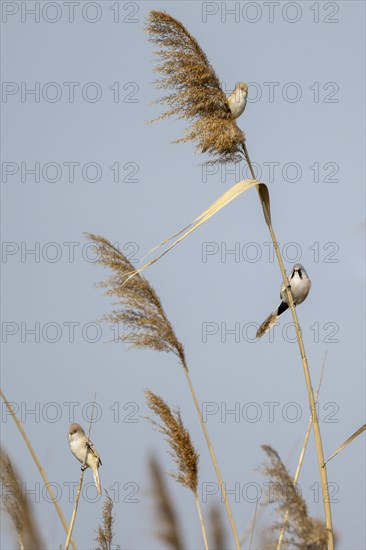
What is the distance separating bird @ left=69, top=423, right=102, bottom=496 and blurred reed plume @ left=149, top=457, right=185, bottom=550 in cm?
43

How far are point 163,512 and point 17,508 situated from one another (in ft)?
2.71

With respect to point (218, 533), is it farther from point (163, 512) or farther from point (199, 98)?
point (199, 98)

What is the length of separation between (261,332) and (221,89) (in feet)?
3.73

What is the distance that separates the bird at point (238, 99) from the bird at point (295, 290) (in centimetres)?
87

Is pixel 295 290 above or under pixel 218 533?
above

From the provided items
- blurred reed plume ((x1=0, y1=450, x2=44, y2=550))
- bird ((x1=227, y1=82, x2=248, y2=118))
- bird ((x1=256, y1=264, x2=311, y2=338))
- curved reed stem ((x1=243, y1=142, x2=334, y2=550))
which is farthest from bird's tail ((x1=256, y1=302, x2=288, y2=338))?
blurred reed plume ((x1=0, y1=450, x2=44, y2=550))

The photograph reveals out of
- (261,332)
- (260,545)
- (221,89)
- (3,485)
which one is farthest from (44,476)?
(221,89)

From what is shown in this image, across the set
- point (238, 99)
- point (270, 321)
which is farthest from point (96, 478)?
point (238, 99)

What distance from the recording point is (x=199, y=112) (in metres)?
3.67

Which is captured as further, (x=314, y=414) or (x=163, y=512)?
(x=163, y=512)

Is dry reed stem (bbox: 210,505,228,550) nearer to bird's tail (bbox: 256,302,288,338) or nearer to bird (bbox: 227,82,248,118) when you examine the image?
bird's tail (bbox: 256,302,288,338)

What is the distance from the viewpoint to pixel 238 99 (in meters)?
4.21

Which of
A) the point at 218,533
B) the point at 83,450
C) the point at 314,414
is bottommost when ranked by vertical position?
the point at 218,533

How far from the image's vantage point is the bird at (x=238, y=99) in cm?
403
